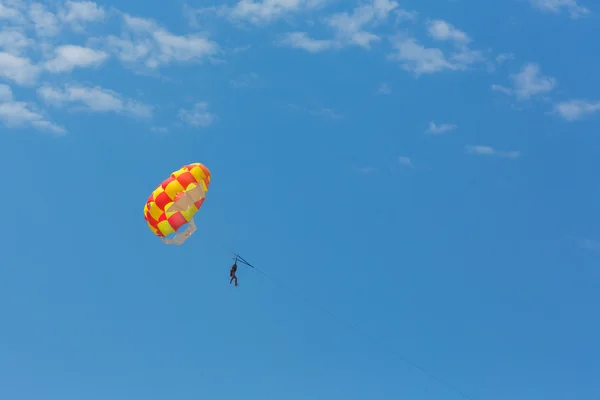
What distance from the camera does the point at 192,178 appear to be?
91125 millimetres

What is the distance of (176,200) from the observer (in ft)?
298

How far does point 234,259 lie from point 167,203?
5.38 metres

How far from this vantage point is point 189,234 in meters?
93.2

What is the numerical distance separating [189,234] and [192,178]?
379 cm

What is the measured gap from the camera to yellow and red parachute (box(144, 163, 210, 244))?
297ft

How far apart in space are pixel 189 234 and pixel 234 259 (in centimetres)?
290

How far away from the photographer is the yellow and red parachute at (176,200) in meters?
90.6

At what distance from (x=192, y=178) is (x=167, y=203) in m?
1.98

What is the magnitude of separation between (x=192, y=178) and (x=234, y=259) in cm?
543

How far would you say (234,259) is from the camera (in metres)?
93.1

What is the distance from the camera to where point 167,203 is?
90.6 meters

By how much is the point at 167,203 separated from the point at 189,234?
332 centimetres
